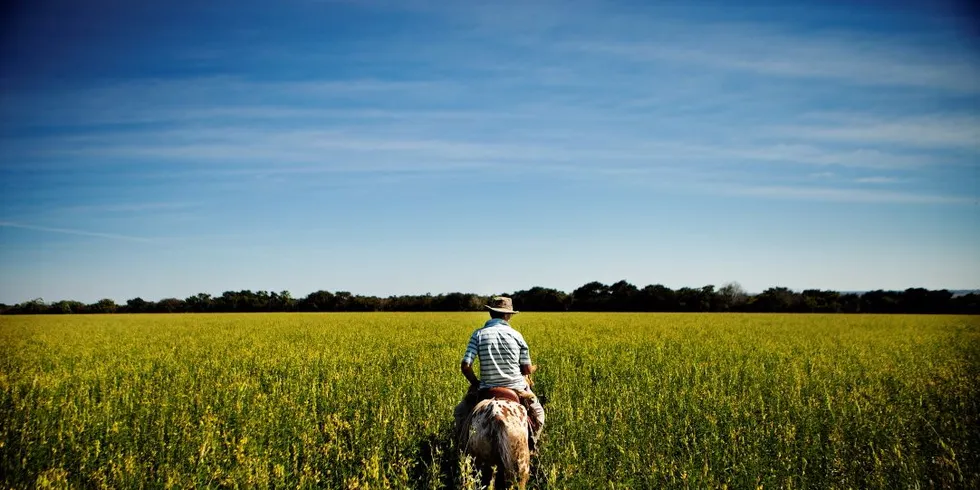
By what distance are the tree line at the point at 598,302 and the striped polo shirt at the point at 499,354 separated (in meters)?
51.0

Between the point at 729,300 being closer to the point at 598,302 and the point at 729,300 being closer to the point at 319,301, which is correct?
the point at 598,302

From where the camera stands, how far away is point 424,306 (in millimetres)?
61562

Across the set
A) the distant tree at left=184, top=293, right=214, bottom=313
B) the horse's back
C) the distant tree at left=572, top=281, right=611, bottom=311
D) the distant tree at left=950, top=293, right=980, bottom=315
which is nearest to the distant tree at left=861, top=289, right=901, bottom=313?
the distant tree at left=950, top=293, right=980, bottom=315

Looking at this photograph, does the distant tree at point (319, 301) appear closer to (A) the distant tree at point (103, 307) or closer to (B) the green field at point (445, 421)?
(A) the distant tree at point (103, 307)

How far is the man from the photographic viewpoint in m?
5.72

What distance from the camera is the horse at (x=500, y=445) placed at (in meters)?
5.11

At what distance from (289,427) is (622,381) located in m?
6.82

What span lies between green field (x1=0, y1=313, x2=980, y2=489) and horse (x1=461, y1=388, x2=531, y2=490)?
379mm

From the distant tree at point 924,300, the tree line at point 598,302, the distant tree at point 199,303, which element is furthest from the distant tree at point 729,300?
the distant tree at point 199,303

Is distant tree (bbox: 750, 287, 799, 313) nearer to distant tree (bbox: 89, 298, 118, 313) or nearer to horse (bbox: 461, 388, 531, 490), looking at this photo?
horse (bbox: 461, 388, 531, 490)

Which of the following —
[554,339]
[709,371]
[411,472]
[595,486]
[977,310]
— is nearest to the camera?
[595,486]

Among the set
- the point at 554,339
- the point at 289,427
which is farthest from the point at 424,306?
the point at 289,427

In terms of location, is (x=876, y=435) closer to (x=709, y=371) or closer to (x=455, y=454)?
(x=709, y=371)

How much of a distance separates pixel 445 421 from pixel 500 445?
3005 mm
